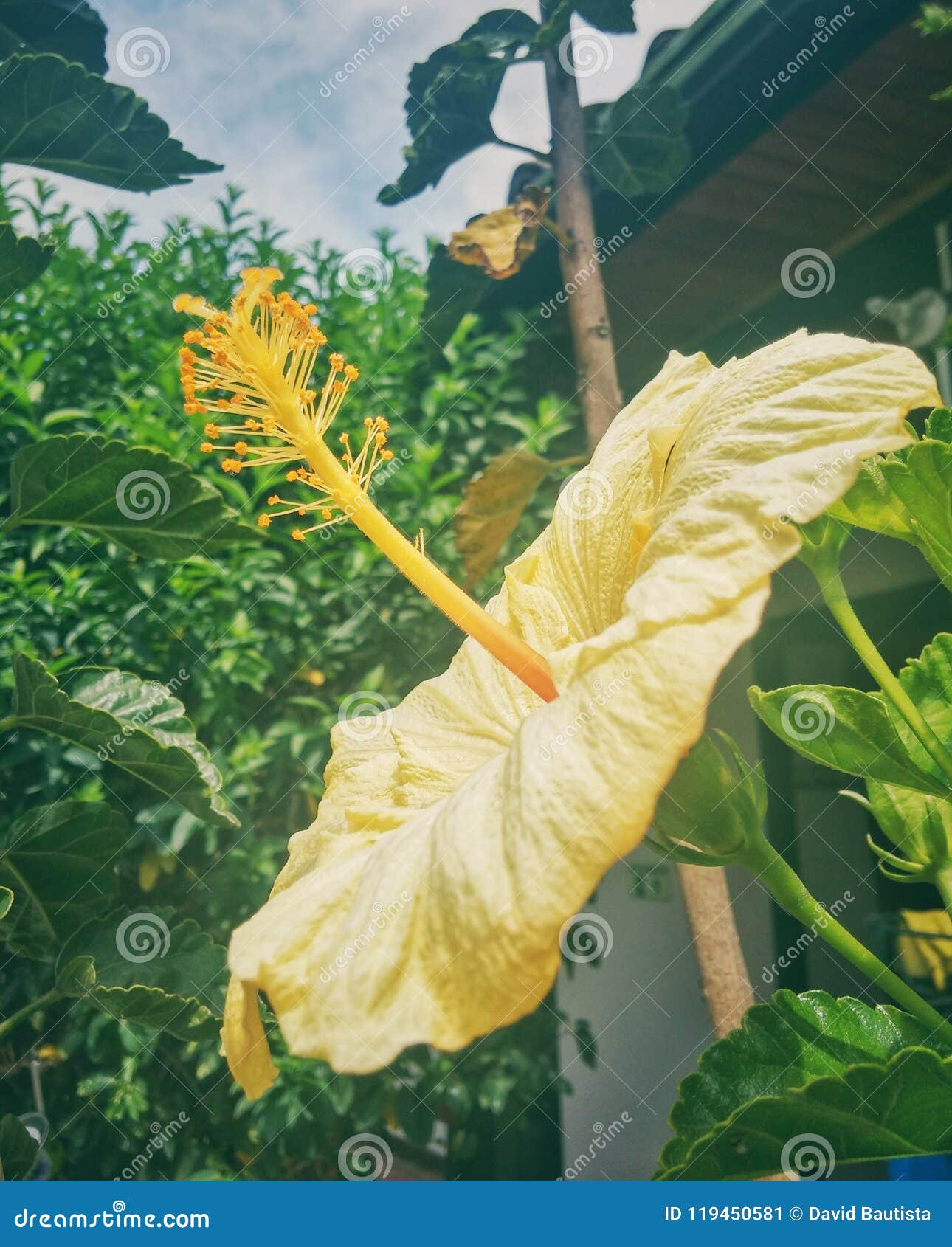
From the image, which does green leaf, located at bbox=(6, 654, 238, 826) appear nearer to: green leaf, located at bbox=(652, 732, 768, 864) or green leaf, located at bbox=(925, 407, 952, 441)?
green leaf, located at bbox=(652, 732, 768, 864)

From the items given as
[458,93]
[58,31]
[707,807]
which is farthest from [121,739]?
[458,93]

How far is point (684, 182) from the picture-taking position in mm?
1903

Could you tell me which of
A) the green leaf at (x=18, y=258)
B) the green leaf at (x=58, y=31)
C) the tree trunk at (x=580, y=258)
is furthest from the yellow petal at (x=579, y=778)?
the green leaf at (x=58, y=31)

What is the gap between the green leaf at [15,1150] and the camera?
1.05 metres

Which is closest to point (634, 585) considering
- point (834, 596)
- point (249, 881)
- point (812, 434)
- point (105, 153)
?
point (812, 434)

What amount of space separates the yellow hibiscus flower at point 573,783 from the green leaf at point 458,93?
1.53 m

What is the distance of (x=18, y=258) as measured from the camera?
3.21ft

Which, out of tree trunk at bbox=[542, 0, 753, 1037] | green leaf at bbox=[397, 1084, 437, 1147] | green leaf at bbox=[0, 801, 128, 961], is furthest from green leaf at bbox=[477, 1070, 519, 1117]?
green leaf at bbox=[0, 801, 128, 961]

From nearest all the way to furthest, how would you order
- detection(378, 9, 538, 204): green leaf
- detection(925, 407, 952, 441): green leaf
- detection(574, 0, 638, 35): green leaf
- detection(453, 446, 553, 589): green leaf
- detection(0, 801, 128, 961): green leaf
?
detection(925, 407, 952, 441): green leaf
detection(0, 801, 128, 961): green leaf
detection(453, 446, 553, 589): green leaf
detection(574, 0, 638, 35): green leaf
detection(378, 9, 538, 204): green leaf

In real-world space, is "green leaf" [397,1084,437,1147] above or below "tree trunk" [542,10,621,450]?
below

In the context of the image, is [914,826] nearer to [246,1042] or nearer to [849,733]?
[849,733]

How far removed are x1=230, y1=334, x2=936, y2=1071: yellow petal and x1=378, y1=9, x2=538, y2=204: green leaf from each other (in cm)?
154

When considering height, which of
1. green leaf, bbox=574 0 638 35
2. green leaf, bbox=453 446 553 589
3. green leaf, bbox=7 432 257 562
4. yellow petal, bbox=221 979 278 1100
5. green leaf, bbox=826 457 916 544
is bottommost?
green leaf, bbox=826 457 916 544

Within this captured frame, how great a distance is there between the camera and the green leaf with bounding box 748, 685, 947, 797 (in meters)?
0.58
